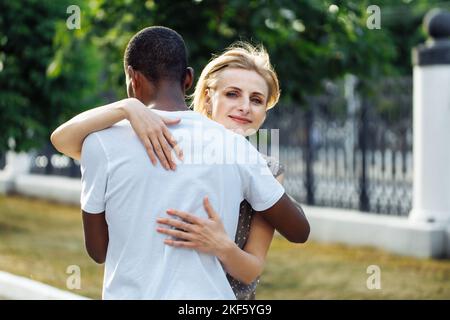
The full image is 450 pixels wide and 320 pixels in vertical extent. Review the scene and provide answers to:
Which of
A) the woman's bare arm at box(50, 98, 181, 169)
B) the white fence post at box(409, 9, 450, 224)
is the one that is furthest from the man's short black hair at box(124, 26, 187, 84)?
the white fence post at box(409, 9, 450, 224)

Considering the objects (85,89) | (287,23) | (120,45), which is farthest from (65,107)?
(287,23)

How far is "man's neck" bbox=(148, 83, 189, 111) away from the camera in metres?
2.58

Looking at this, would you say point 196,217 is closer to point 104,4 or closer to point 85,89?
point 104,4

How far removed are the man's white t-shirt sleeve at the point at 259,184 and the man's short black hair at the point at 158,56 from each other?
34 centimetres

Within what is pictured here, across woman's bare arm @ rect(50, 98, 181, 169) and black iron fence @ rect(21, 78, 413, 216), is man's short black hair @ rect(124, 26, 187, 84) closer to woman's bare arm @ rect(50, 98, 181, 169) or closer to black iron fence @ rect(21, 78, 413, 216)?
woman's bare arm @ rect(50, 98, 181, 169)

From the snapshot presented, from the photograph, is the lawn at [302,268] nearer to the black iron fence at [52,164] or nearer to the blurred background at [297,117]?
the blurred background at [297,117]

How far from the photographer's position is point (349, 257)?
31.3ft

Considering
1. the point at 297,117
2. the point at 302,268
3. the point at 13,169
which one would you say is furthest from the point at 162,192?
the point at 13,169

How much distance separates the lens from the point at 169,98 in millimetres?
2584

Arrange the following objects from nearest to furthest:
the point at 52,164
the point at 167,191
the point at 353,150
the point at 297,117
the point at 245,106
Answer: the point at 167,191, the point at 245,106, the point at 353,150, the point at 297,117, the point at 52,164

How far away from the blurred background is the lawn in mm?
18

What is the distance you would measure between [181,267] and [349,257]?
23.8 feet

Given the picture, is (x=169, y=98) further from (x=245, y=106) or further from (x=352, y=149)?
(x=352, y=149)

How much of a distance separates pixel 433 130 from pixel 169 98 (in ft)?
24.7
